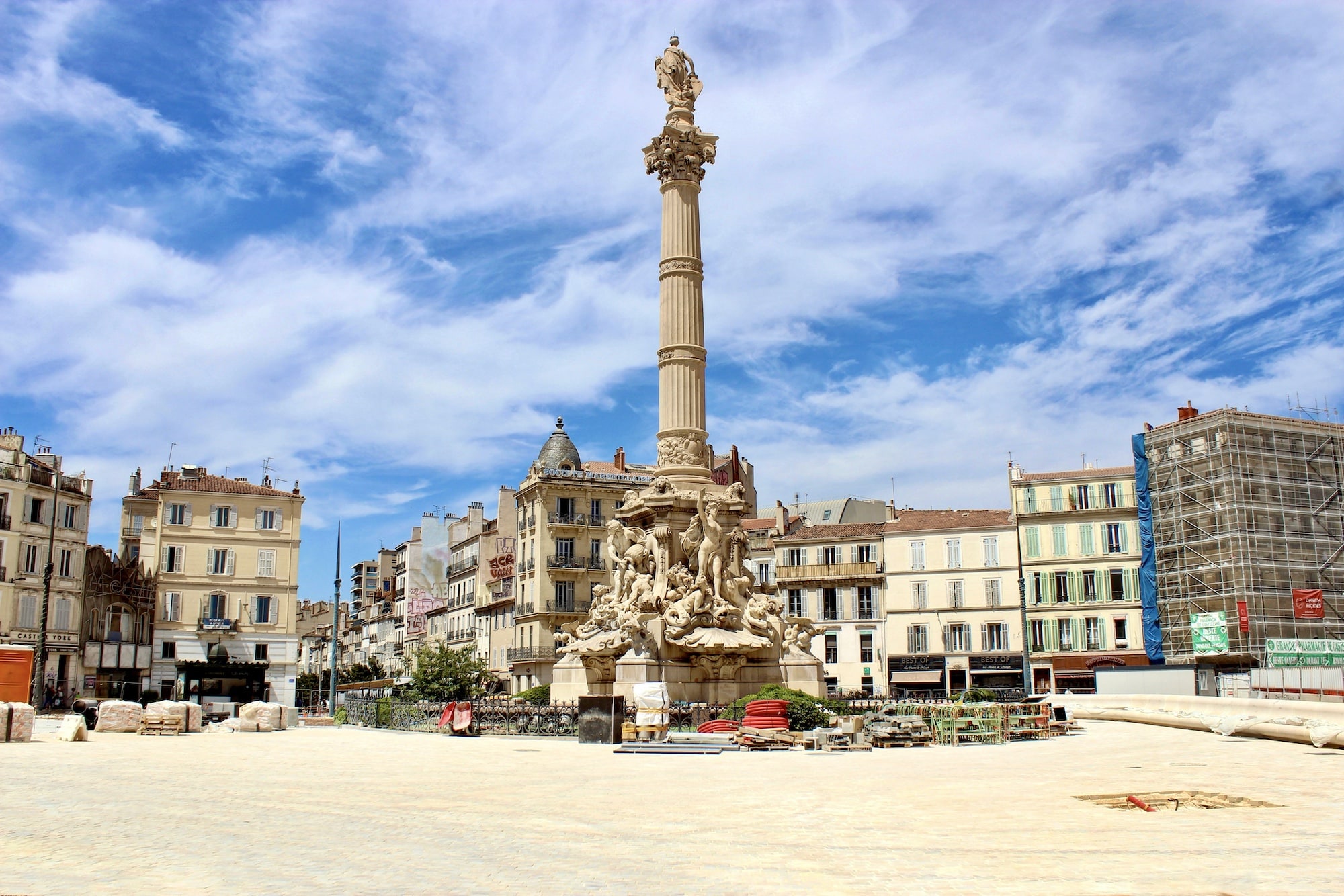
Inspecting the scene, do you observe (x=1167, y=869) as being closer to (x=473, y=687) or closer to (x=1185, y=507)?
(x=473, y=687)

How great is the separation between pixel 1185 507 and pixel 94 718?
134 ft

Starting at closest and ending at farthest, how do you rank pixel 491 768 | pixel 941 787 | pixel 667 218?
pixel 941 787
pixel 491 768
pixel 667 218

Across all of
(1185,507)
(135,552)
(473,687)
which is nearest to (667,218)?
(473,687)

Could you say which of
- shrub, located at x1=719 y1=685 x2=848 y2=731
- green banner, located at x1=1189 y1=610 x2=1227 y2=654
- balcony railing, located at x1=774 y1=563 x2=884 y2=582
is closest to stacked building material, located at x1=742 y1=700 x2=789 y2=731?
shrub, located at x1=719 y1=685 x2=848 y2=731

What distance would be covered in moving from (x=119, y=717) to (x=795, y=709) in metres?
16.6

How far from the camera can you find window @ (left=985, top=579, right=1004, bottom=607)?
53.4m

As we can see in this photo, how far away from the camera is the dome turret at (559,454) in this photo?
61906 mm

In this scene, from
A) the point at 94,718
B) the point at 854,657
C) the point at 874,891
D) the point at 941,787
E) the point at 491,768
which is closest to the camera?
the point at 874,891

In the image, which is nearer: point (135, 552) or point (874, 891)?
point (874, 891)

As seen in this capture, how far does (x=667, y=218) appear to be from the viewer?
1152 inches

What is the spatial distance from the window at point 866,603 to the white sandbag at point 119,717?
36020mm

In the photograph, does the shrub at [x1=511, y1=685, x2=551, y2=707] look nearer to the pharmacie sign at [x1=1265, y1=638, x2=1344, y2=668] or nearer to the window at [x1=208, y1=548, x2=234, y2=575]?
the window at [x1=208, y1=548, x2=234, y2=575]

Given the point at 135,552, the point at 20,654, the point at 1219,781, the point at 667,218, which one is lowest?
the point at 1219,781

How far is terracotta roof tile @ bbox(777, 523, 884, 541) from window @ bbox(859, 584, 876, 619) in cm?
261
